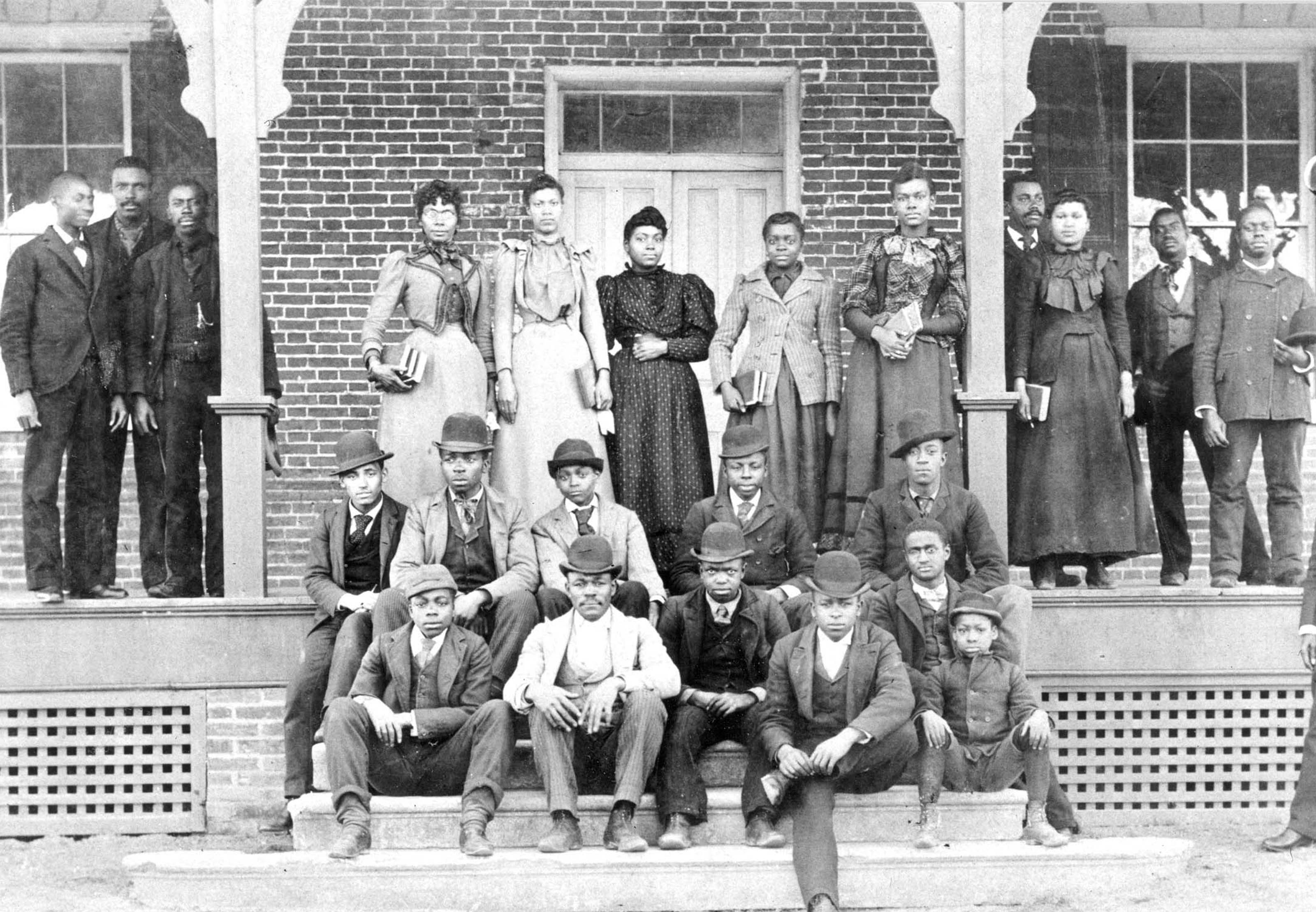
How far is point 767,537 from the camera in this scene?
8195mm

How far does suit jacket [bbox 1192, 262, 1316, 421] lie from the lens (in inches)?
353

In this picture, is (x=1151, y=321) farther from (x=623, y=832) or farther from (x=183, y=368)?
(x=183, y=368)

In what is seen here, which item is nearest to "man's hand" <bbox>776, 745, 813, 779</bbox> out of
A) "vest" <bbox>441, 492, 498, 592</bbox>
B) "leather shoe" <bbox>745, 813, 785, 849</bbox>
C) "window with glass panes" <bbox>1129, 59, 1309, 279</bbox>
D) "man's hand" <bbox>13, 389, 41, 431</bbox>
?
"leather shoe" <bbox>745, 813, 785, 849</bbox>

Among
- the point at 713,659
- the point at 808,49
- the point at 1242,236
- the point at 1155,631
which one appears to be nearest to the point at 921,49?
the point at 808,49

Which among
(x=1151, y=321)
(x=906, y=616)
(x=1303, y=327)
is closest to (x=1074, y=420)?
(x=1151, y=321)

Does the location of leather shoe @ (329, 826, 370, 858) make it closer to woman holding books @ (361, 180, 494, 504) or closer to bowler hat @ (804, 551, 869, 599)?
woman holding books @ (361, 180, 494, 504)

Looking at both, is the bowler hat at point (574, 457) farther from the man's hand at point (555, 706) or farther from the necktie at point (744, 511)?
the man's hand at point (555, 706)

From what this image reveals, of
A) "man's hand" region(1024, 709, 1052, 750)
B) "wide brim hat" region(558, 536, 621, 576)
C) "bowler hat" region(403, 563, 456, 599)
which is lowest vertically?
"man's hand" region(1024, 709, 1052, 750)

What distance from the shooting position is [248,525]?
8.45 meters

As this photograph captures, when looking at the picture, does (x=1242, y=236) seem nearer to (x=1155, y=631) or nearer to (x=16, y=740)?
(x=1155, y=631)

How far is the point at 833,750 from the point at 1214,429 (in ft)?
9.52

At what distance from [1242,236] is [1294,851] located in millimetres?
3000

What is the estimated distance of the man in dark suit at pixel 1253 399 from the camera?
895 cm

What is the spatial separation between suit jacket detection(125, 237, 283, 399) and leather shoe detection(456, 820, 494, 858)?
8.62 feet
